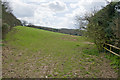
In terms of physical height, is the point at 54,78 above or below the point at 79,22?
below

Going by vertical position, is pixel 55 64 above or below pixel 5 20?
below

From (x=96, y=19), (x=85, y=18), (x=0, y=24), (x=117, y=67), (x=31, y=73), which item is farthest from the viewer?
(x=85, y=18)

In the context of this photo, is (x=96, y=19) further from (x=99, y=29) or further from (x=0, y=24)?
(x=0, y=24)

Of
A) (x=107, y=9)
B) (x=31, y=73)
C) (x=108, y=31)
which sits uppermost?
(x=107, y=9)

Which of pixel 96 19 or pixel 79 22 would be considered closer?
pixel 96 19

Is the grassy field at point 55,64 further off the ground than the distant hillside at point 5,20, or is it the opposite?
the distant hillside at point 5,20

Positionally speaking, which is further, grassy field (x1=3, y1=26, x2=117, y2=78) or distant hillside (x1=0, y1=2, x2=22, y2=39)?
distant hillside (x1=0, y1=2, x2=22, y2=39)

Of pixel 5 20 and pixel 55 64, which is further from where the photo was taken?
pixel 5 20

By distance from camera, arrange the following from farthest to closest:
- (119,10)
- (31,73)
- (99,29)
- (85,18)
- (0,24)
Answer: (85,18) → (0,24) → (99,29) → (119,10) → (31,73)

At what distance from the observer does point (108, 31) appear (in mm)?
10578

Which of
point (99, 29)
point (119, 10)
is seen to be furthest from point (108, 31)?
point (119, 10)

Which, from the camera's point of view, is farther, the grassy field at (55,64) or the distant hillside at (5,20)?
the distant hillside at (5,20)

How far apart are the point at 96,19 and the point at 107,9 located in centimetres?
173

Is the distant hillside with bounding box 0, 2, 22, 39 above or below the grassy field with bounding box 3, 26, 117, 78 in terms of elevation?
above
